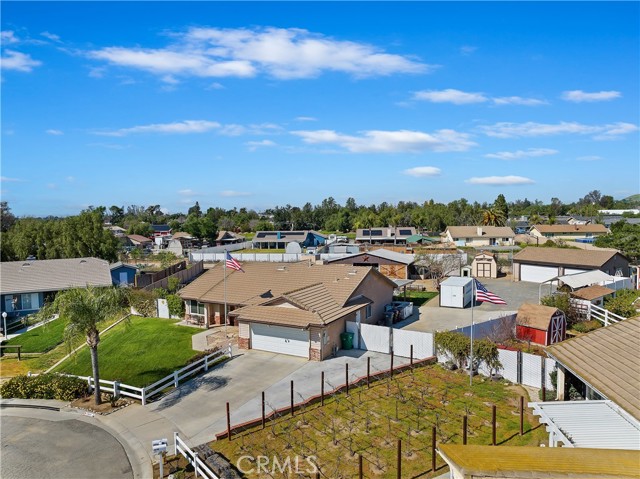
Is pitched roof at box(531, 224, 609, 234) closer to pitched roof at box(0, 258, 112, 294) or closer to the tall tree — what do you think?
pitched roof at box(0, 258, 112, 294)

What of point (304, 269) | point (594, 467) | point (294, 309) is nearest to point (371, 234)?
point (304, 269)

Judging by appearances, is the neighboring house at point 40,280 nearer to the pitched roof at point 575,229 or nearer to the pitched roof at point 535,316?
the pitched roof at point 535,316

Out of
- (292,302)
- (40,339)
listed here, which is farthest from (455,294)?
(40,339)

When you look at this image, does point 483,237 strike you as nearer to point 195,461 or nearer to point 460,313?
point 460,313

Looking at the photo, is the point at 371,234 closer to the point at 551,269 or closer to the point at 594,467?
the point at 551,269

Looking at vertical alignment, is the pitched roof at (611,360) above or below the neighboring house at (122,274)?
above

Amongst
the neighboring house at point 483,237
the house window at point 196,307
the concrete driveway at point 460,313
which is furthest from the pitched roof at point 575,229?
the house window at point 196,307
